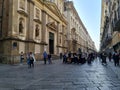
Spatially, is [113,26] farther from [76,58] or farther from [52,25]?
[52,25]

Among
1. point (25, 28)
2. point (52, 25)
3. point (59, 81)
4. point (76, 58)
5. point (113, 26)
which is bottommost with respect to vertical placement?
point (59, 81)

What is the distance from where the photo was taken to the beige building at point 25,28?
72.5ft

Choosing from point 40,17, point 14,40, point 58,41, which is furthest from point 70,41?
point 14,40

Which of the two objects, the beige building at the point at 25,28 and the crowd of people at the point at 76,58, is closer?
the beige building at the point at 25,28

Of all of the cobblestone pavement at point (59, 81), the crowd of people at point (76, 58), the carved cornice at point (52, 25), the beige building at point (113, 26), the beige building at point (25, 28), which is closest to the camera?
the cobblestone pavement at point (59, 81)

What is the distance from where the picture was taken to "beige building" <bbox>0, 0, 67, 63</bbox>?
22.1 meters

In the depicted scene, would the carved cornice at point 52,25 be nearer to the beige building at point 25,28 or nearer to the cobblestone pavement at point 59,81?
the beige building at point 25,28

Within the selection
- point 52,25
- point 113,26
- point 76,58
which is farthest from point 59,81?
point 52,25

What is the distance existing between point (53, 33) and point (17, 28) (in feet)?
52.2

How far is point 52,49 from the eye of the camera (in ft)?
125

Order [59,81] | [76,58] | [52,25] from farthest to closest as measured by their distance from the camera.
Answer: [52,25] → [76,58] → [59,81]

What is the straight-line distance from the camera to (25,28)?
25.8 metres

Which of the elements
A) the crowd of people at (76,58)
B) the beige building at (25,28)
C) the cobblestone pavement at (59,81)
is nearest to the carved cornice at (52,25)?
the beige building at (25,28)

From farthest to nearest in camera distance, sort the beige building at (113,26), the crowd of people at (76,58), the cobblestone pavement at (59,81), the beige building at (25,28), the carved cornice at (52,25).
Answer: the carved cornice at (52,25)
the beige building at (113,26)
the crowd of people at (76,58)
the beige building at (25,28)
the cobblestone pavement at (59,81)
